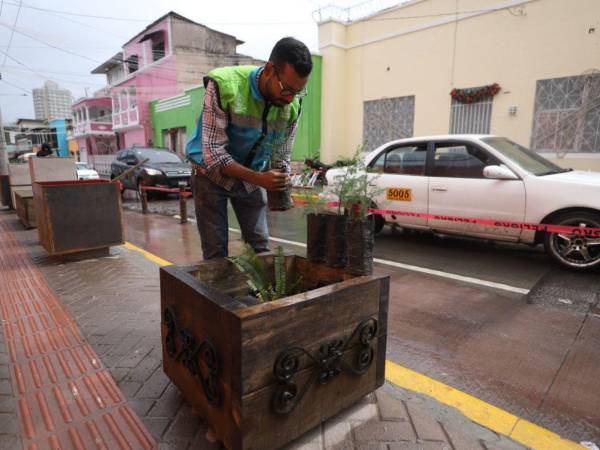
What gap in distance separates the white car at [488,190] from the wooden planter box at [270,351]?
7.06ft

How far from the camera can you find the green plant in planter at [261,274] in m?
1.93

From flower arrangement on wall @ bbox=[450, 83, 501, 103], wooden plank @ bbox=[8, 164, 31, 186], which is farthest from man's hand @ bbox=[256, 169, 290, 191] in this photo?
flower arrangement on wall @ bbox=[450, 83, 501, 103]

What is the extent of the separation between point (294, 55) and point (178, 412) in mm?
1786

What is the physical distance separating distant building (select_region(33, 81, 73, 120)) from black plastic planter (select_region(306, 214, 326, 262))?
48.8 metres

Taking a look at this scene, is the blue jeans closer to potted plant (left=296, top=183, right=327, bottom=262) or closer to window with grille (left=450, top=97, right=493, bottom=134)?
potted plant (left=296, top=183, right=327, bottom=262)

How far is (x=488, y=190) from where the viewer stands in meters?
4.84

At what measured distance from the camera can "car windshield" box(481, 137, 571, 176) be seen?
475 centimetres

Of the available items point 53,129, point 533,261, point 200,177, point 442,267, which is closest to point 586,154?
point 533,261

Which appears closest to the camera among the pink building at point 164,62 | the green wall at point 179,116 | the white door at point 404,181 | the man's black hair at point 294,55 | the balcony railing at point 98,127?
the man's black hair at point 294,55

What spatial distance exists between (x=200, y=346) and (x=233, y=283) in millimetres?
502

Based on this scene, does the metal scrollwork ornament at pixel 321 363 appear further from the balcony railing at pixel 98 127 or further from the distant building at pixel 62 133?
the distant building at pixel 62 133

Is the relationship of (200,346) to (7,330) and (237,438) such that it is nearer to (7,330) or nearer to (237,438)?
(237,438)

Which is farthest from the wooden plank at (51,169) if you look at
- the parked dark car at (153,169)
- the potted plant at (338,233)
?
the potted plant at (338,233)

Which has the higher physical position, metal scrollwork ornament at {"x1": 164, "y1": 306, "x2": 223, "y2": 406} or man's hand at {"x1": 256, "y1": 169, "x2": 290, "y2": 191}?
man's hand at {"x1": 256, "y1": 169, "x2": 290, "y2": 191}
